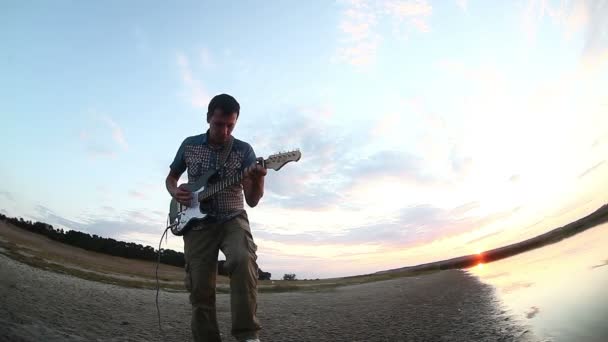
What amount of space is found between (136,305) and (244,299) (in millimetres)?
5726

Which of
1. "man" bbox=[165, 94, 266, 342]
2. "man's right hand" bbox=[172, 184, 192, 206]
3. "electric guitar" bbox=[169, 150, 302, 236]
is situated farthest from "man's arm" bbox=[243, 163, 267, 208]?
"man's right hand" bbox=[172, 184, 192, 206]

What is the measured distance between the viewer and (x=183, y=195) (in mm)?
4266

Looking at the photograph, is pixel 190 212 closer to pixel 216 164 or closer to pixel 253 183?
pixel 216 164

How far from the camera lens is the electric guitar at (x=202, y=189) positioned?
402 centimetres

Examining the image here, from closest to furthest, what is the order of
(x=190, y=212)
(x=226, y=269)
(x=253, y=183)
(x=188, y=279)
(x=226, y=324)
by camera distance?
(x=226, y=269), (x=188, y=279), (x=253, y=183), (x=190, y=212), (x=226, y=324)

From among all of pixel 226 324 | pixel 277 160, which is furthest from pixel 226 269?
pixel 226 324

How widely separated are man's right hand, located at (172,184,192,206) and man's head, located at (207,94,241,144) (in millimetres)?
751

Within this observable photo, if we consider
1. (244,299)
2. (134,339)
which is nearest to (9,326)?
(134,339)

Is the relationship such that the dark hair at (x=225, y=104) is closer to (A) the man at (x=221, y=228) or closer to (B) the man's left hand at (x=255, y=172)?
(A) the man at (x=221, y=228)

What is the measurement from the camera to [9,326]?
331cm

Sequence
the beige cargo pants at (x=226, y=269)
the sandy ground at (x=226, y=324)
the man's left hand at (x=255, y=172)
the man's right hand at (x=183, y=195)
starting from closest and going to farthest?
the beige cargo pants at (x=226, y=269) → the sandy ground at (x=226, y=324) → the man's left hand at (x=255, y=172) → the man's right hand at (x=183, y=195)

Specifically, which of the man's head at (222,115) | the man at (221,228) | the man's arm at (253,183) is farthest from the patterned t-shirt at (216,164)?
the man's head at (222,115)

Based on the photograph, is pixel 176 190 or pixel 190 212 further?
pixel 176 190

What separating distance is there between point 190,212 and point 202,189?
0.31 meters
